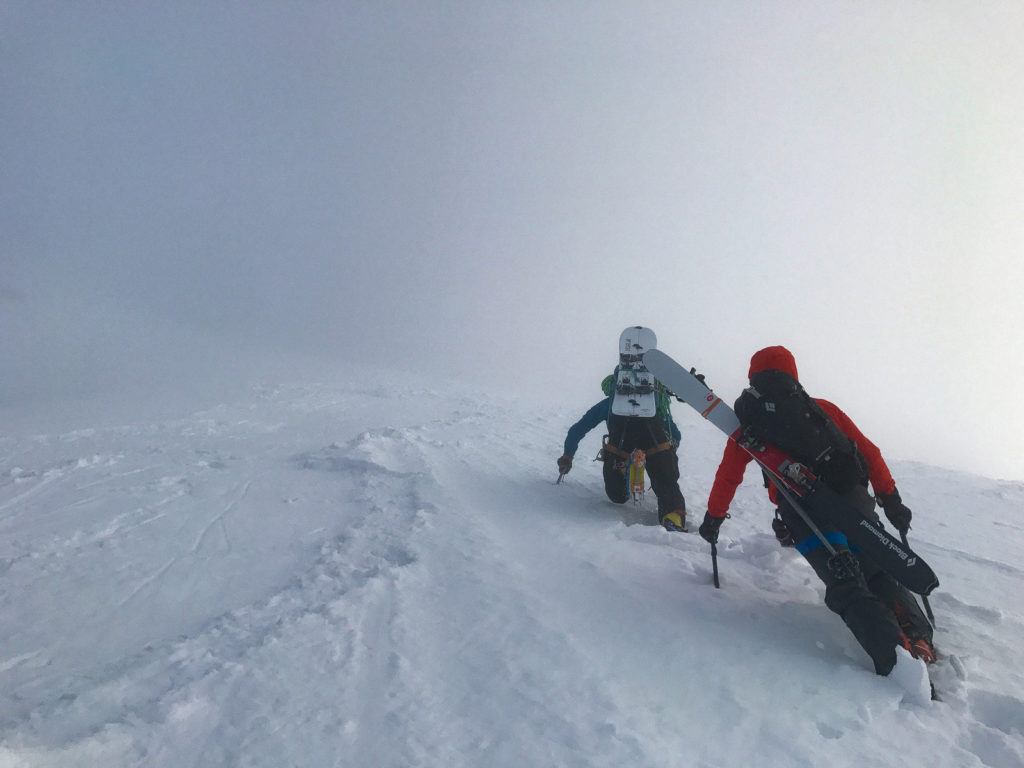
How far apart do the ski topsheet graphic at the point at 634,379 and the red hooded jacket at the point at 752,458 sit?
191 cm

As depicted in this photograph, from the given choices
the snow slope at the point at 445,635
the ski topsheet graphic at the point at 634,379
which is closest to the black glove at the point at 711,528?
the snow slope at the point at 445,635

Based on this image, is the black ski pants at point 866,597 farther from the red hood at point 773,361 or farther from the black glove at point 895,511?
the red hood at point 773,361

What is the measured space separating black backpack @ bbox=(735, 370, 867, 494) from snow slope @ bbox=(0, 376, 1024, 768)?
3.41ft

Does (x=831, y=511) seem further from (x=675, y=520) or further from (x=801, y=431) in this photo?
→ (x=675, y=520)

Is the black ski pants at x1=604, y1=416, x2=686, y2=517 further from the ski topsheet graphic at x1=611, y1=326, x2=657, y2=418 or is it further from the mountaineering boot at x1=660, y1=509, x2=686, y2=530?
the ski topsheet graphic at x1=611, y1=326, x2=657, y2=418

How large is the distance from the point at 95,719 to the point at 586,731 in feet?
7.62

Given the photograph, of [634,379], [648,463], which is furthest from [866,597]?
[634,379]

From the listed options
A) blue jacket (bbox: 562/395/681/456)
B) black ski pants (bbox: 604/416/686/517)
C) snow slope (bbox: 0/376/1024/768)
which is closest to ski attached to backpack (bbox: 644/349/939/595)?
snow slope (bbox: 0/376/1024/768)

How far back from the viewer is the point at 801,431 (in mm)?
3666

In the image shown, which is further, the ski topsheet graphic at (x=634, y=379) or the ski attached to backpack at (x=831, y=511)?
the ski topsheet graphic at (x=634, y=379)

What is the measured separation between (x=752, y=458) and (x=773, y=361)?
2.61ft

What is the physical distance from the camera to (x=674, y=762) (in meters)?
2.14

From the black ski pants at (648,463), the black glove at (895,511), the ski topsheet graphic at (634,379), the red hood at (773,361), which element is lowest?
the black ski pants at (648,463)

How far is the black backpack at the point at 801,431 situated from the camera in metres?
3.65
